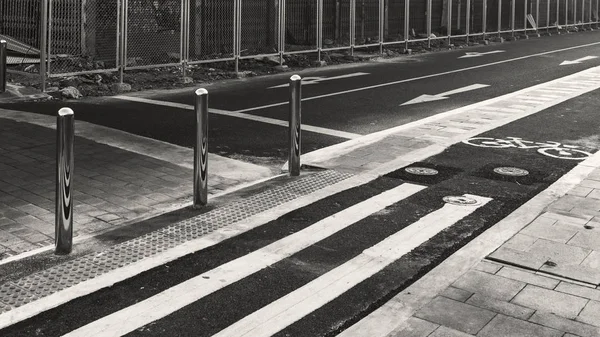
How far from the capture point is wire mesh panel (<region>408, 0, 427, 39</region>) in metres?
27.5

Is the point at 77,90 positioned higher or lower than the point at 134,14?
lower

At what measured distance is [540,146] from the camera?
10023 millimetres

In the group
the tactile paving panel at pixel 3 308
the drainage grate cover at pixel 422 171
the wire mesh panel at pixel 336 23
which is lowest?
the tactile paving panel at pixel 3 308

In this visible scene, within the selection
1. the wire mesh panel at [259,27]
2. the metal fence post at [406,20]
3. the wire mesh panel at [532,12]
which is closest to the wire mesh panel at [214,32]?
the wire mesh panel at [259,27]

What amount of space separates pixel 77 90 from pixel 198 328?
10.7 meters

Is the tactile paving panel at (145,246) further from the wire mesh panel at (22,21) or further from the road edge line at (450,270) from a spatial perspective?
the wire mesh panel at (22,21)

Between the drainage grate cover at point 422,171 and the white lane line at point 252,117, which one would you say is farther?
the white lane line at point 252,117

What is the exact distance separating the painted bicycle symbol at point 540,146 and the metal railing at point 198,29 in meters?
8.05

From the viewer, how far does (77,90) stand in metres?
14.5

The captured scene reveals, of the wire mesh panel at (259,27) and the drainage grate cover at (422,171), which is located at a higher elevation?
the wire mesh panel at (259,27)

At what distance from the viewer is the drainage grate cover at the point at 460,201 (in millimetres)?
7340

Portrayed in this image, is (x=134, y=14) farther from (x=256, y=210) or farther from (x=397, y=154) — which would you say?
(x=256, y=210)

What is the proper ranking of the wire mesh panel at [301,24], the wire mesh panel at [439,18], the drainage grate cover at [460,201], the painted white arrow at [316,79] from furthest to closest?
the wire mesh panel at [439,18] < the wire mesh panel at [301,24] < the painted white arrow at [316,79] < the drainage grate cover at [460,201]

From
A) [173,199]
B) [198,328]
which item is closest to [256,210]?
[173,199]
